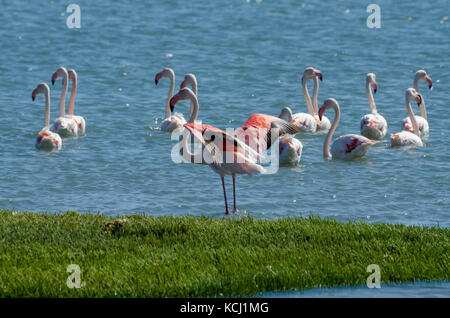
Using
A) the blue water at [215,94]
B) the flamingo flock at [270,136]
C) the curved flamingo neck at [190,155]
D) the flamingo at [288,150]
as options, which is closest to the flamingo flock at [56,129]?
the blue water at [215,94]

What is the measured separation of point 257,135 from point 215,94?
11912mm

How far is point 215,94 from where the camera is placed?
82.1 ft

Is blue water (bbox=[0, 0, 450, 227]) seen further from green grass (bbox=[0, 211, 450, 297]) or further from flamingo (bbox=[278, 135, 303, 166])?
green grass (bbox=[0, 211, 450, 297])

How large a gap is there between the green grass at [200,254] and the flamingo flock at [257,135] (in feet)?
4.40

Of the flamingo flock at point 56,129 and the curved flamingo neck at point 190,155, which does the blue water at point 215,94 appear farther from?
the curved flamingo neck at point 190,155

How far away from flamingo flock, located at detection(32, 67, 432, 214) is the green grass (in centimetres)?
134

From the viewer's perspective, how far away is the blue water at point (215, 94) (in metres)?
15.1

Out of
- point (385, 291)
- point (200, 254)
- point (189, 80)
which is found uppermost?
point (189, 80)

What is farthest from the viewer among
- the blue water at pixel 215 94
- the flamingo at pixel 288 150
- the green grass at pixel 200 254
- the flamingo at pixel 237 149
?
the flamingo at pixel 288 150

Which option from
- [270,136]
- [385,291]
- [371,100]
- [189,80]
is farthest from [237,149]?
[189,80]

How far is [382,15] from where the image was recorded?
1451 inches

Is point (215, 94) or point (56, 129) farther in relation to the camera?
point (215, 94)

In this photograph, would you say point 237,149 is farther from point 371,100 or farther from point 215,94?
point 215,94
